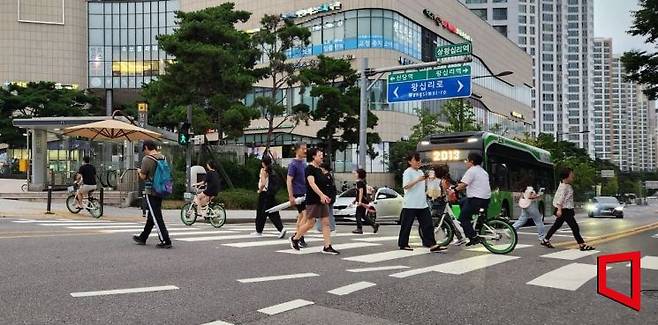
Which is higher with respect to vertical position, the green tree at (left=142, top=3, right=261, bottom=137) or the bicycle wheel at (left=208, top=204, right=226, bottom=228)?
the green tree at (left=142, top=3, right=261, bottom=137)

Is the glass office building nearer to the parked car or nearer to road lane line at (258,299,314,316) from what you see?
the parked car

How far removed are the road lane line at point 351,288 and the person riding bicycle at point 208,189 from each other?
9.38 meters

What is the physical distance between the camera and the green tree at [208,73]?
26969mm

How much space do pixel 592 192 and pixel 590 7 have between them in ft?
369

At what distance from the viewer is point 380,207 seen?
20.9 meters

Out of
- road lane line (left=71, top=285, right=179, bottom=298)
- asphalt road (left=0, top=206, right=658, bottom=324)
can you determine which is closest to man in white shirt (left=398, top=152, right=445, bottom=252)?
asphalt road (left=0, top=206, right=658, bottom=324)

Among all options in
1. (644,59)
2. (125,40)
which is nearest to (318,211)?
(644,59)

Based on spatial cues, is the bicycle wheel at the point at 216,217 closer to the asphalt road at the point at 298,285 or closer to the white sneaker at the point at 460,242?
the asphalt road at the point at 298,285

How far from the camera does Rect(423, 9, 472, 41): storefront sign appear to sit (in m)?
59.9

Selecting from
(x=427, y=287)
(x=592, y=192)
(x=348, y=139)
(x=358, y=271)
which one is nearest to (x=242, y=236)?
(x=358, y=271)

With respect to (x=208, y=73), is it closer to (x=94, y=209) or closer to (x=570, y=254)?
(x=94, y=209)

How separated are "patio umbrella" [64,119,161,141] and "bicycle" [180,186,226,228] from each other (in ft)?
24.0

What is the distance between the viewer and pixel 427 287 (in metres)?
6.80

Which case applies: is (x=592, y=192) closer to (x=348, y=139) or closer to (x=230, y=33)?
(x=348, y=139)
